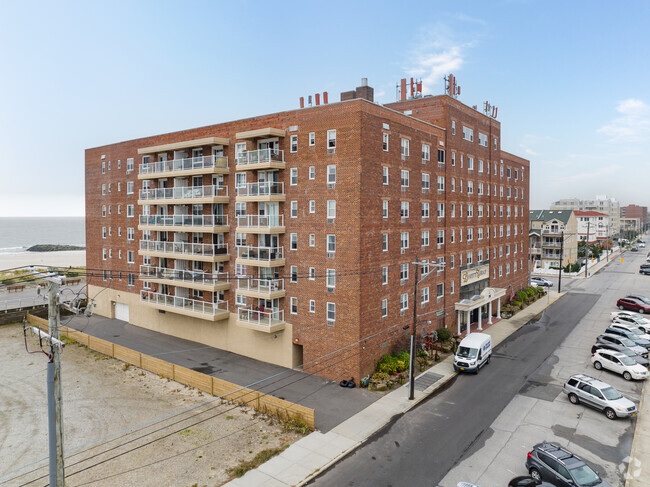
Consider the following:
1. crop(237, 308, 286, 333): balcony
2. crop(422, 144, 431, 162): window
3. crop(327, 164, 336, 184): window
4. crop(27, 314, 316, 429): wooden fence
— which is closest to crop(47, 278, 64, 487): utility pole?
crop(27, 314, 316, 429): wooden fence

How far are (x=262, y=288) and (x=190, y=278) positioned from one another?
995 cm

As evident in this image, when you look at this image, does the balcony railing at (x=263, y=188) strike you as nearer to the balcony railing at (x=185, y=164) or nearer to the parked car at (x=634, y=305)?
the balcony railing at (x=185, y=164)

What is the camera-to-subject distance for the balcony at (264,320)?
30672mm

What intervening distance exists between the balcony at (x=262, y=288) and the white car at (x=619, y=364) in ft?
78.6

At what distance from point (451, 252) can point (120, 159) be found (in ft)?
119

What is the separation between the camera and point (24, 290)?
66.4 m

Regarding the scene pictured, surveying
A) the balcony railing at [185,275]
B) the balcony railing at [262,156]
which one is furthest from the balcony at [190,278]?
the balcony railing at [262,156]

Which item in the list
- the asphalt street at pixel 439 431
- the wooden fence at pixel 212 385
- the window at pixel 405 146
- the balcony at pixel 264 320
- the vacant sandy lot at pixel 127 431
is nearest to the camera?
the asphalt street at pixel 439 431

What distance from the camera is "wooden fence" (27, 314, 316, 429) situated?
75.3 feet

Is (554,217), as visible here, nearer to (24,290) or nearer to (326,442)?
(326,442)

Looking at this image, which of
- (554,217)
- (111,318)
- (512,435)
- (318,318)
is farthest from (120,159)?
(554,217)

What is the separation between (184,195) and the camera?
37.5m

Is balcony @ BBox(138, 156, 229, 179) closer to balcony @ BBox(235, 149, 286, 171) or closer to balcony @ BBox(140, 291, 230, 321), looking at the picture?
balcony @ BBox(235, 149, 286, 171)

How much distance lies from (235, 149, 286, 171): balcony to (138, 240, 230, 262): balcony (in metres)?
7.37
